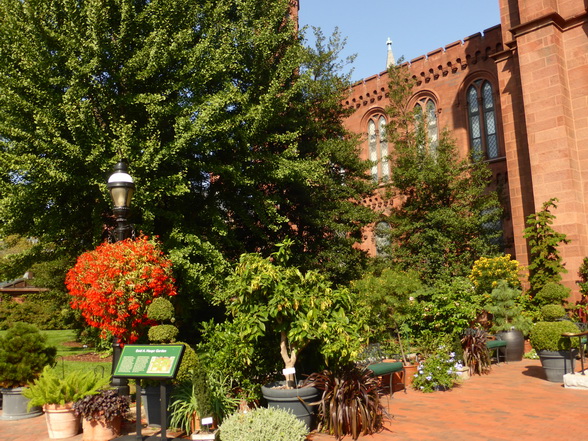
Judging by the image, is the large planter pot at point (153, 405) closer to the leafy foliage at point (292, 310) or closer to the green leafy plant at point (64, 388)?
the green leafy plant at point (64, 388)

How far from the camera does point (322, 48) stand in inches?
768

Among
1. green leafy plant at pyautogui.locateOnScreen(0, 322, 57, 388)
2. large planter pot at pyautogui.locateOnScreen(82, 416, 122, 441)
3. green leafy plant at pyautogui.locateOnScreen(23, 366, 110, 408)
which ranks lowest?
large planter pot at pyautogui.locateOnScreen(82, 416, 122, 441)

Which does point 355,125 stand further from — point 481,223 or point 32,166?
point 32,166

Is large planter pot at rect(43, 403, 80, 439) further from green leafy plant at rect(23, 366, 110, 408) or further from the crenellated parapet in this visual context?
the crenellated parapet

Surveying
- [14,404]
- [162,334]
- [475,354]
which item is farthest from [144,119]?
[475,354]

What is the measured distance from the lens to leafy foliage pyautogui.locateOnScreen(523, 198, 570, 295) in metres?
14.9

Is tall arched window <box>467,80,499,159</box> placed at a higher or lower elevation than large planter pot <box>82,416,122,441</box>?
higher

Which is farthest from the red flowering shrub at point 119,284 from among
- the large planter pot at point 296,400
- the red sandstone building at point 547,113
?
the red sandstone building at point 547,113

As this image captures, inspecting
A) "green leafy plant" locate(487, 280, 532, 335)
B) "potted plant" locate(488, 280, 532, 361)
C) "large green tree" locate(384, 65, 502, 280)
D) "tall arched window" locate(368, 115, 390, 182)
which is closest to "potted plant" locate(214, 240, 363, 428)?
"potted plant" locate(488, 280, 532, 361)

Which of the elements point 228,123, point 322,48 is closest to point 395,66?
point 322,48

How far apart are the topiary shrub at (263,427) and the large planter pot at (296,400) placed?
20.8 inches

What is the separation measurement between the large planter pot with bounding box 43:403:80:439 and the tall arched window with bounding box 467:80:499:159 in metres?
21.3

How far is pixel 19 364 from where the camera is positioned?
26.9 ft

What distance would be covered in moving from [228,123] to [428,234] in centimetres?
1115
